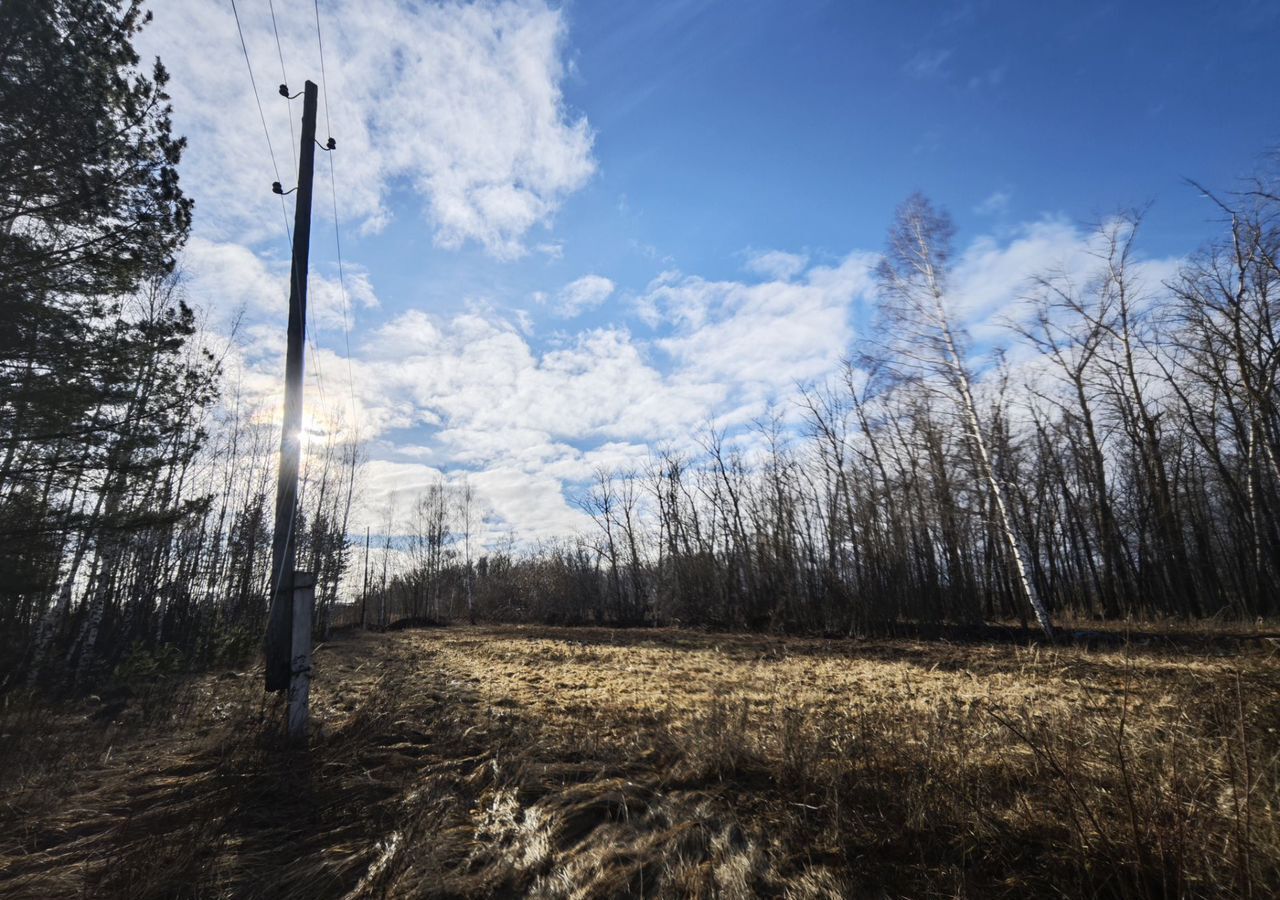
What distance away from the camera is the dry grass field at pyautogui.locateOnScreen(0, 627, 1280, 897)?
2467mm

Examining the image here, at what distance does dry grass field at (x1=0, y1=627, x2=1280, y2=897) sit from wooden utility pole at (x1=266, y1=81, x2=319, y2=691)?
66 cm

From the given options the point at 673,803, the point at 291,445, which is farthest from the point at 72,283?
the point at 673,803

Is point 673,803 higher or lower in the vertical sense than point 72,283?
lower

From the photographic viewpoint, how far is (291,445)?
19.3ft

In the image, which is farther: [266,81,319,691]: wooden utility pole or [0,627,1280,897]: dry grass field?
Result: [266,81,319,691]: wooden utility pole

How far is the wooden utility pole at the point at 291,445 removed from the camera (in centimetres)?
530

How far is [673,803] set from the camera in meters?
3.56

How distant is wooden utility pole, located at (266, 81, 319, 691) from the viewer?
5.30 meters

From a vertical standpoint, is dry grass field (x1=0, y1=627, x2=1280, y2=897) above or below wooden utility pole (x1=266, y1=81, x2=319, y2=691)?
below

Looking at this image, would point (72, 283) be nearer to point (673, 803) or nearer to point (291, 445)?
point (291, 445)

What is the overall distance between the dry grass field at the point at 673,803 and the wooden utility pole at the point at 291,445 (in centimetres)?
66

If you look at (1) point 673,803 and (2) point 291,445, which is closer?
(1) point 673,803

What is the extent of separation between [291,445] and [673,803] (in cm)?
524

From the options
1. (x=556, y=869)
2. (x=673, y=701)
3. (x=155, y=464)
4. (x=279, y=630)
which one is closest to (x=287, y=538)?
(x=279, y=630)
